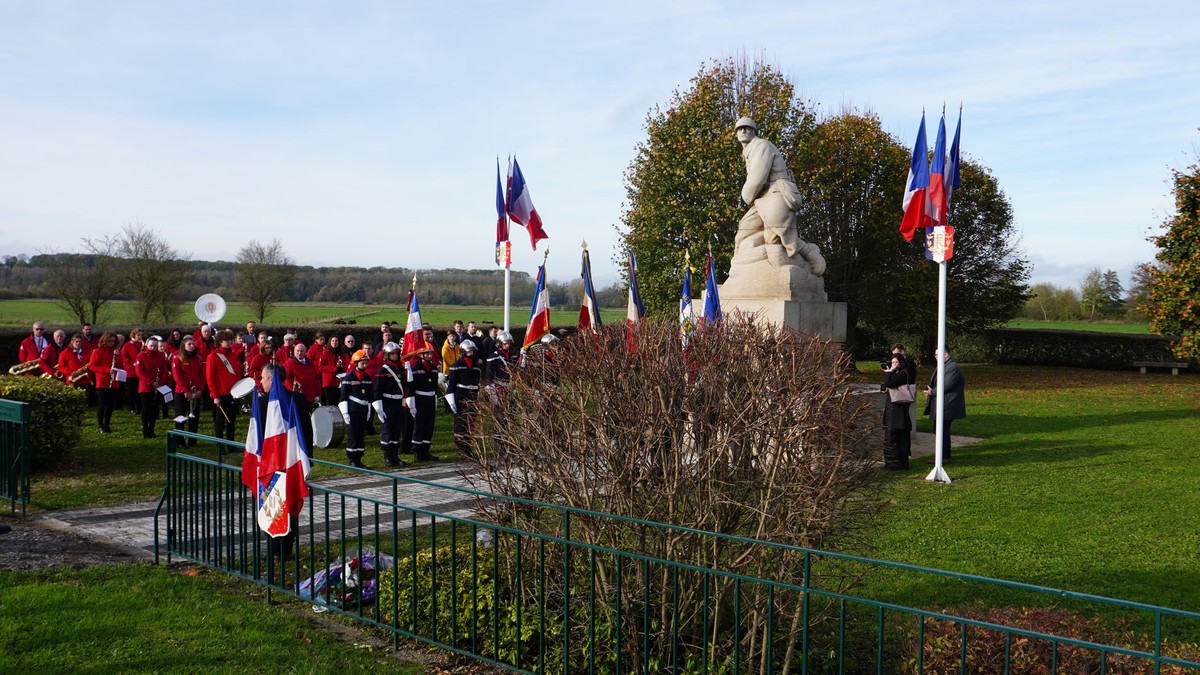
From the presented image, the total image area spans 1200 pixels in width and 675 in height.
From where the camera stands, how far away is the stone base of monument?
12.0 m

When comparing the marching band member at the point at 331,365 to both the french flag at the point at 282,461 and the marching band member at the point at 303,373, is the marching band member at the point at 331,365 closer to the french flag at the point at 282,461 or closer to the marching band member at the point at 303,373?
the marching band member at the point at 303,373

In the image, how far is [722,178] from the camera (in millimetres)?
26812

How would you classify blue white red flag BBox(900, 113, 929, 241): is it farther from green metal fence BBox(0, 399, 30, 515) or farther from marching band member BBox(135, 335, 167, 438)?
marching band member BBox(135, 335, 167, 438)

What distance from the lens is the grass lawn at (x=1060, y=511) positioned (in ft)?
24.6

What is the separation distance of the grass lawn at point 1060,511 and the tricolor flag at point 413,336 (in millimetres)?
7201

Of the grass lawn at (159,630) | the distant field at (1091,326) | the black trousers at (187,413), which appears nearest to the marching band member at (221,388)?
the black trousers at (187,413)

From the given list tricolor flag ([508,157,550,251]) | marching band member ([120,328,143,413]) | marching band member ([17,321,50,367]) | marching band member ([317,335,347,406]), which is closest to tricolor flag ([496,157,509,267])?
tricolor flag ([508,157,550,251])

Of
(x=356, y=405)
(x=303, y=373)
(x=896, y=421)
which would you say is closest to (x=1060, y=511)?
(x=896, y=421)

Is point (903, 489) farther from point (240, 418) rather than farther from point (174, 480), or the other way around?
point (240, 418)

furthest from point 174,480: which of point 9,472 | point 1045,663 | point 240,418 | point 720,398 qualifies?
point 240,418

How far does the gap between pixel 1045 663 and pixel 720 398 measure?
2002mm

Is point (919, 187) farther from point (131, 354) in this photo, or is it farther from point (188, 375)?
point (131, 354)

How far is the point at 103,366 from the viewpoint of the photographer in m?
15.9

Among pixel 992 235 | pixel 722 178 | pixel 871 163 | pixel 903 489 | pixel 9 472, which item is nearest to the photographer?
pixel 9 472
